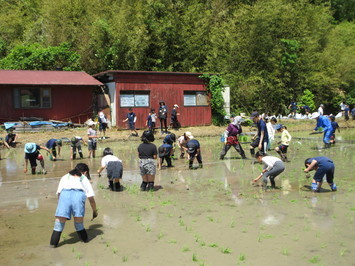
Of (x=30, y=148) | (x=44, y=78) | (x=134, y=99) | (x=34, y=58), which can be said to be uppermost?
(x=34, y=58)

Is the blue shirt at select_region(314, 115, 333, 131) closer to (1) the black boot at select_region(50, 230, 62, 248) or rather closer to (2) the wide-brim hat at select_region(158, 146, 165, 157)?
(2) the wide-brim hat at select_region(158, 146, 165, 157)

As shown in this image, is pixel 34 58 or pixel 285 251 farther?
pixel 34 58

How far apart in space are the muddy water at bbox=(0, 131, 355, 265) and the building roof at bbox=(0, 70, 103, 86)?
13.8 m

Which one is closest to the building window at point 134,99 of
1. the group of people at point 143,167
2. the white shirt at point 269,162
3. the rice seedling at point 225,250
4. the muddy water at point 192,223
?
the group of people at point 143,167

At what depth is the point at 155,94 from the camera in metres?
27.9

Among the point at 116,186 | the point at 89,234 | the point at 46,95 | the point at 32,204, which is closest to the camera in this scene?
the point at 89,234

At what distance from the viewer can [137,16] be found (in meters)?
35.2

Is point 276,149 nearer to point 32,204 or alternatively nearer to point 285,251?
point 32,204

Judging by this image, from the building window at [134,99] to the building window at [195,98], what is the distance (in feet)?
9.93

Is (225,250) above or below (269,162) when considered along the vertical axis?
below

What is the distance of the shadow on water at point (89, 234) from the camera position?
7266 mm

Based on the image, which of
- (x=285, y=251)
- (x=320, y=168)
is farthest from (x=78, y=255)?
(x=320, y=168)

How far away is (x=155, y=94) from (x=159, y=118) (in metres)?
2.38

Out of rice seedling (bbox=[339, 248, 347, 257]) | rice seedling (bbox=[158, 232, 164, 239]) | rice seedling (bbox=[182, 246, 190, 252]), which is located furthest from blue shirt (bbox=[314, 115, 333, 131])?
rice seedling (bbox=[182, 246, 190, 252])
